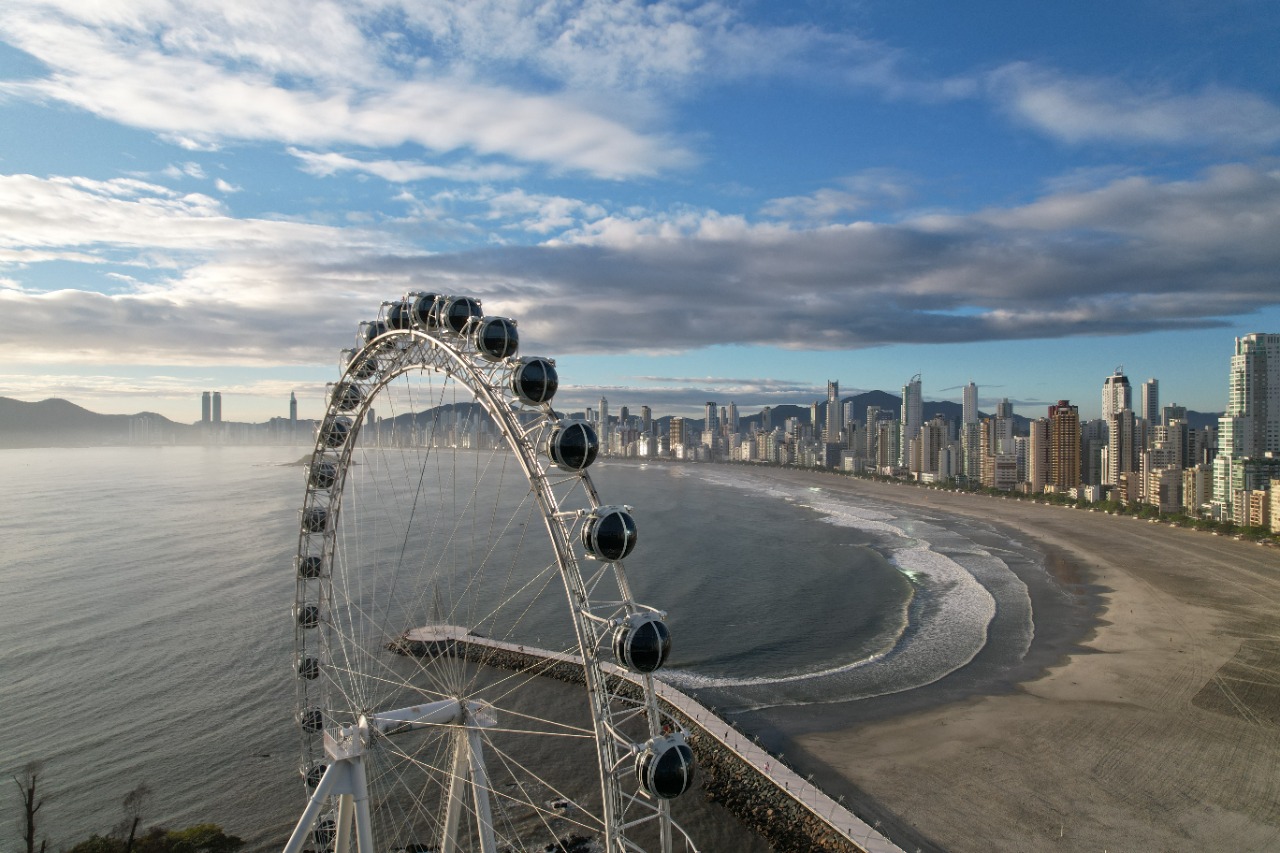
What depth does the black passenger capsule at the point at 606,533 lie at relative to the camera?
11.4 m

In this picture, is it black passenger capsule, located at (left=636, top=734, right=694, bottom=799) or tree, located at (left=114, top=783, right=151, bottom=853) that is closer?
black passenger capsule, located at (left=636, top=734, right=694, bottom=799)

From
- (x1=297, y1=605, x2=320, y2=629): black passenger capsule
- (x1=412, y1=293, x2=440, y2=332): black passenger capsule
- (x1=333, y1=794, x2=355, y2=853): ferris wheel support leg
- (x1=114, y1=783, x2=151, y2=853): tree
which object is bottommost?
(x1=114, y1=783, x2=151, y2=853): tree

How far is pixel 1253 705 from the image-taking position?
28609 millimetres

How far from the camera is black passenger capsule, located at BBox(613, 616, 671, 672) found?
426 inches

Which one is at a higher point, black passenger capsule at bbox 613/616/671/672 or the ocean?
black passenger capsule at bbox 613/616/671/672

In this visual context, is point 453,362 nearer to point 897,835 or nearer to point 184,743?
point 897,835

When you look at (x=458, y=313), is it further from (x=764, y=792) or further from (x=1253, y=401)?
(x=1253, y=401)

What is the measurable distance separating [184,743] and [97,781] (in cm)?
274

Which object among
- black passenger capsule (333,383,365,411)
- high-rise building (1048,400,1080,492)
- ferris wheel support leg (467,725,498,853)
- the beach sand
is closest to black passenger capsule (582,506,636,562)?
ferris wheel support leg (467,725,498,853)

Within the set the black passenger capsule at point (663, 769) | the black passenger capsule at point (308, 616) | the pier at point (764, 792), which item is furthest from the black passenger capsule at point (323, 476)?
the black passenger capsule at point (663, 769)

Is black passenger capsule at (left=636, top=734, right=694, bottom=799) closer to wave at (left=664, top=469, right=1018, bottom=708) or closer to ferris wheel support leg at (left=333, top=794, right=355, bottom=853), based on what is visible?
ferris wheel support leg at (left=333, top=794, right=355, bottom=853)

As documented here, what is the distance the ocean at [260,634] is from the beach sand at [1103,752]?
3388 millimetres

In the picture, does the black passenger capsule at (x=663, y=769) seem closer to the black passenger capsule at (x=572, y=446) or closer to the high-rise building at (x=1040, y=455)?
the black passenger capsule at (x=572, y=446)

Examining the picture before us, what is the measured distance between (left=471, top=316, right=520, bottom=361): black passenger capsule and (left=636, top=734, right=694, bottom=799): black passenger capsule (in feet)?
22.7
